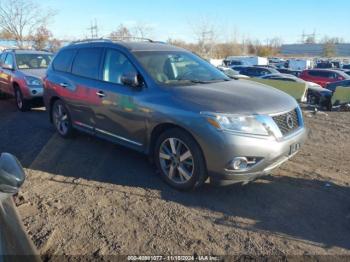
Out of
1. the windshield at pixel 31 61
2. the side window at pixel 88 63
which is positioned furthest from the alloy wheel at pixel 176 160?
the windshield at pixel 31 61

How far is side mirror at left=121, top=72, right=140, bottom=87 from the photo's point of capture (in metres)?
4.14

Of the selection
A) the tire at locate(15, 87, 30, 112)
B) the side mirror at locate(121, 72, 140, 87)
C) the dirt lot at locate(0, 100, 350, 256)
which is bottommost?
the dirt lot at locate(0, 100, 350, 256)

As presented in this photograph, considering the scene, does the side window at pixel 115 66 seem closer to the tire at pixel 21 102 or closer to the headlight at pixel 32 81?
the headlight at pixel 32 81

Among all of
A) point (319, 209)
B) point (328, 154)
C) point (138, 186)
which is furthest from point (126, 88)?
point (328, 154)

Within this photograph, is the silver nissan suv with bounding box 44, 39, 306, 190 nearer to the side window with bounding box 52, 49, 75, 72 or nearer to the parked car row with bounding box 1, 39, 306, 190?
the parked car row with bounding box 1, 39, 306, 190

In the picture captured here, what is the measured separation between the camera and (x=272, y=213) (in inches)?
136

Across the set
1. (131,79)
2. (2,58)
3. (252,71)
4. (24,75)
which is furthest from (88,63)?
(252,71)

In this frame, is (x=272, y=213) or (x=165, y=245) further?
(x=272, y=213)

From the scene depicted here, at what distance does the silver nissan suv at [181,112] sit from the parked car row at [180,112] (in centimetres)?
1

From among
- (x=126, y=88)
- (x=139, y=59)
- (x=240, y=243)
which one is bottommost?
(x=240, y=243)

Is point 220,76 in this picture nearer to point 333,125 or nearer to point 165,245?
point 165,245

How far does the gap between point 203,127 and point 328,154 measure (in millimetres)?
3004

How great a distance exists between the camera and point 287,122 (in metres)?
3.79

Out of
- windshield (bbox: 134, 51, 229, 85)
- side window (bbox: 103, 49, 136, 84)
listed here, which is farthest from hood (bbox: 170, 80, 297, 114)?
side window (bbox: 103, 49, 136, 84)
